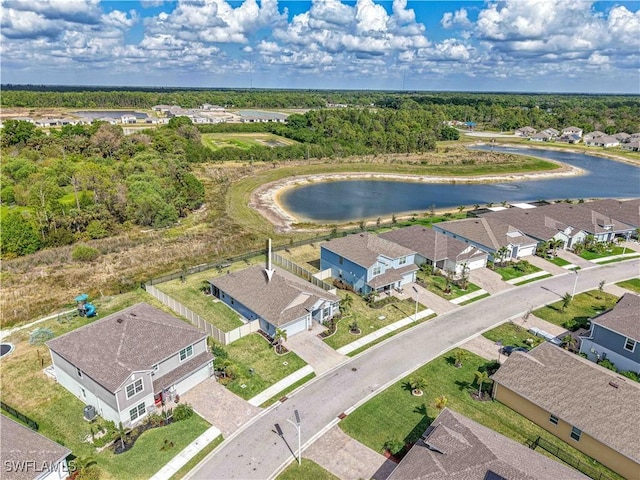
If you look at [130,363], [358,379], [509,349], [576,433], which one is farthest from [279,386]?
[509,349]

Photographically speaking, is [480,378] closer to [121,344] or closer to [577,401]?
[577,401]

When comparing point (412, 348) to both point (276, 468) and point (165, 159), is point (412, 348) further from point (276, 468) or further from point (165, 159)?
point (165, 159)

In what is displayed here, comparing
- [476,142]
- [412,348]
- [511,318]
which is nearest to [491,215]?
[511,318]

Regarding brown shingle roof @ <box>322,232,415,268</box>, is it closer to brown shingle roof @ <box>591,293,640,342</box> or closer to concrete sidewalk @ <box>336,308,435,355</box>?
concrete sidewalk @ <box>336,308,435,355</box>

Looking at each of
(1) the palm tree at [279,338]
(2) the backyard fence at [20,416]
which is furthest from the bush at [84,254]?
(1) the palm tree at [279,338]

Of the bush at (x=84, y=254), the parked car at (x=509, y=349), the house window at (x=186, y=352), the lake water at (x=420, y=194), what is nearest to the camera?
the house window at (x=186, y=352)

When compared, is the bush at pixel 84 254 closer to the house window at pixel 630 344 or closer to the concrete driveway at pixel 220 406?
the concrete driveway at pixel 220 406
